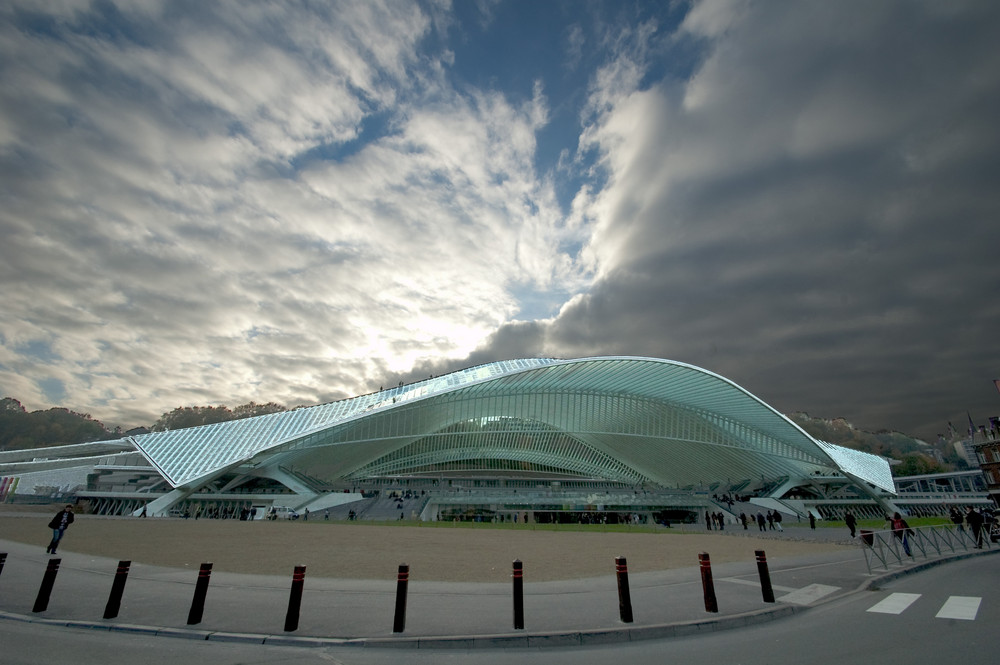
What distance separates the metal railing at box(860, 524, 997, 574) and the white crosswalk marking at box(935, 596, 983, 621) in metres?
2.43

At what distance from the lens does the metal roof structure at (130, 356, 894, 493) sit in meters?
49.7

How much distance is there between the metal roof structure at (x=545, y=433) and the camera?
49688 millimetres

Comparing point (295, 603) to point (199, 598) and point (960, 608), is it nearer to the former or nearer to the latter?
point (199, 598)

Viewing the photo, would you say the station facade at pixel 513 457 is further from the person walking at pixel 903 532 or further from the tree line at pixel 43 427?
the tree line at pixel 43 427

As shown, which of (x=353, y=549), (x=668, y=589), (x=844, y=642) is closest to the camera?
(x=844, y=642)

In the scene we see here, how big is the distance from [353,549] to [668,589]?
12.1 m

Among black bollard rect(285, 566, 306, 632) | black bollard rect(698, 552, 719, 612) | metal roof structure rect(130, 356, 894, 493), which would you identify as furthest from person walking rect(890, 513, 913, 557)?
metal roof structure rect(130, 356, 894, 493)

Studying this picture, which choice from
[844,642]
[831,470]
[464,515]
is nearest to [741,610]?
[844,642]

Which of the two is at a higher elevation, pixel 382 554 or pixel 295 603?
pixel 295 603

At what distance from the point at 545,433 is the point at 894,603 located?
51188 mm

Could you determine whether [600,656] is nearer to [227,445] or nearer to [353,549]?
[353,549]

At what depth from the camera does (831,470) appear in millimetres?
55000

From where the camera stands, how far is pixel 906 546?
1448 centimetres

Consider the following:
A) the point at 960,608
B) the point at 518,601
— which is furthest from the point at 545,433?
the point at 518,601
